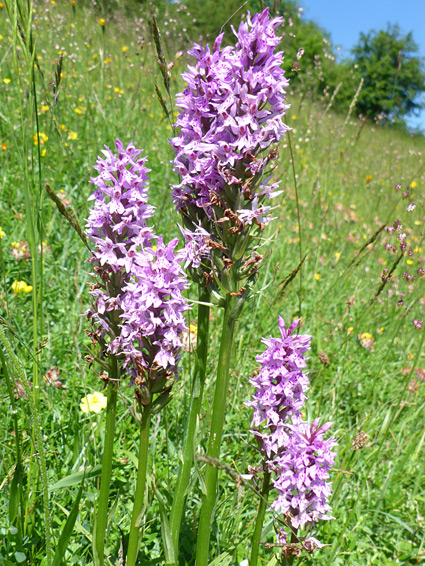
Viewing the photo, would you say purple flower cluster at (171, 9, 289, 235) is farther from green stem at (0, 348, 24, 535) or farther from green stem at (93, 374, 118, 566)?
green stem at (0, 348, 24, 535)

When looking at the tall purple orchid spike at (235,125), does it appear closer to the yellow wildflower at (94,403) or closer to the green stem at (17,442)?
the green stem at (17,442)

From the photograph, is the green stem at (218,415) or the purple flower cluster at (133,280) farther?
the green stem at (218,415)

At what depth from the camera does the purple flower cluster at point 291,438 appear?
5.65 feet

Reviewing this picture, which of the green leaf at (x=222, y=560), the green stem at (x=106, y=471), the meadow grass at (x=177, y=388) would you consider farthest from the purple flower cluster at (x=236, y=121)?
the green leaf at (x=222, y=560)

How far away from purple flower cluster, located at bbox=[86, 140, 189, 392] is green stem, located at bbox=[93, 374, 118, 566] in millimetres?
136

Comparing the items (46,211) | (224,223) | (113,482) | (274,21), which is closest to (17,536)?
(113,482)

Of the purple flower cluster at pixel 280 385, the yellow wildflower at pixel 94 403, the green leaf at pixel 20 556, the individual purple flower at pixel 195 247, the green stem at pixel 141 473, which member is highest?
the individual purple flower at pixel 195 247

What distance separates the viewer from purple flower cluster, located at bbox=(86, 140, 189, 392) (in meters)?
1.51

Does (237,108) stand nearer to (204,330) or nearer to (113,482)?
(204,330)

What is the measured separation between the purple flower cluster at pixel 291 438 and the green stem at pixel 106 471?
522mm

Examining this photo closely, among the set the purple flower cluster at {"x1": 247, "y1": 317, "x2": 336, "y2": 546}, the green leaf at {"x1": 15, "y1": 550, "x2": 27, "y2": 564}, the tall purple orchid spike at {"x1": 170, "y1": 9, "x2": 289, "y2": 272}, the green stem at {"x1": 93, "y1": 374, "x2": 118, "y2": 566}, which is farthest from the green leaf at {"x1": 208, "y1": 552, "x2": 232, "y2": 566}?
the tall purple orchid spike at {"x1": 170, "y1": 9, "x2": 289, "y2": 272}

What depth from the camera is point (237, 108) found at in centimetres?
158

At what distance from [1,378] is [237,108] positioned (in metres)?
2.09

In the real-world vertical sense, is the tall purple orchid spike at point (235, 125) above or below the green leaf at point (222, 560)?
above
